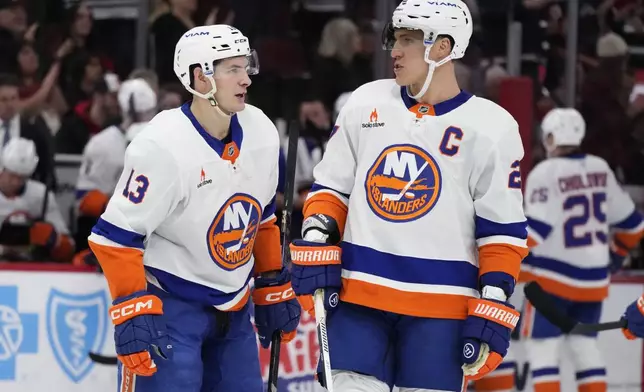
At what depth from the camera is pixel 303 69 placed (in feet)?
23.6

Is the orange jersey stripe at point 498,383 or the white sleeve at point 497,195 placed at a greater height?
the white sleeve at point 497,195

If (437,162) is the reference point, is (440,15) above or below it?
above

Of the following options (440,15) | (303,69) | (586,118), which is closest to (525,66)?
(586,118)

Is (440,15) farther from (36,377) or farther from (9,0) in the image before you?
(9,0)

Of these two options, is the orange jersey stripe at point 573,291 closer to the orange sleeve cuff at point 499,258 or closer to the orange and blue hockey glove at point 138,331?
the orange sleeve cuff at point 499,258

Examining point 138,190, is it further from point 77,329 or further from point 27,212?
point 27,212

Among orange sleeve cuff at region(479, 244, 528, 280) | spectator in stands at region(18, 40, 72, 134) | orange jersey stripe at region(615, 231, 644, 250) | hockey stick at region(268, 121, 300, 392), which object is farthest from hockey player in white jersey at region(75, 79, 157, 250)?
orange sleeve cuff at region(479, 244, 528, 280)

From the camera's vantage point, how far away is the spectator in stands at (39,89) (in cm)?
659

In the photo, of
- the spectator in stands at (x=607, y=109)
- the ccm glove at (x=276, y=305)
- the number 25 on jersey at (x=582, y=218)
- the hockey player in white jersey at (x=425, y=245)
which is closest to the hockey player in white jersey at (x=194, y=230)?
the ccm glove at (x=276, y=305)

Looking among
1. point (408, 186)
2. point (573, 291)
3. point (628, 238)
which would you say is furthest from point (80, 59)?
point (408, 186)

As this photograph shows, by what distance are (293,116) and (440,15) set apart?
3537 millimetres

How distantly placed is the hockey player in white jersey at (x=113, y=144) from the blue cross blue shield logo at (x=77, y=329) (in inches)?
37.6

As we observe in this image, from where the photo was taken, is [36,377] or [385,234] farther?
[36,377]


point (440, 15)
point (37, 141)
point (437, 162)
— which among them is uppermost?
point (440, 15)
